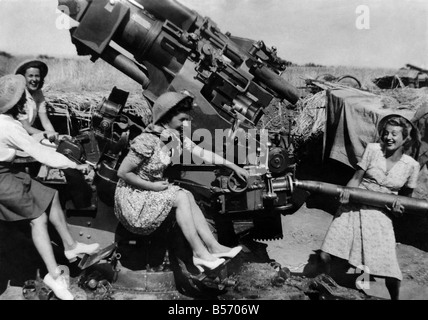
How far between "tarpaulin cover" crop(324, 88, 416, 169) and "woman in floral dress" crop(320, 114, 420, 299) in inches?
68.8

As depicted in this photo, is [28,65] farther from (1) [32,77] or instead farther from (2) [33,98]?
(2) [33,98]

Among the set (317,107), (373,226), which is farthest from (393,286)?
(317,107)

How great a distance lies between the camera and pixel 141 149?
388 centimetres

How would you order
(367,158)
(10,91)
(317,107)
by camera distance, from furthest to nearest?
(317,107)
(367,158)
(10,91)

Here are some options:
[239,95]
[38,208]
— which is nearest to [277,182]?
[239,95]

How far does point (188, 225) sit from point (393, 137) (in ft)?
7.30

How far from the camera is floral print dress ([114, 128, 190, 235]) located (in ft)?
13.0

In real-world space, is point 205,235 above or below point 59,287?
above

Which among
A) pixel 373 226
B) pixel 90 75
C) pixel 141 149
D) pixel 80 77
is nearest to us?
pixel 141 149

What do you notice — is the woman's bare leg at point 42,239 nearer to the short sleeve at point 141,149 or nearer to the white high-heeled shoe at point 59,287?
the white high-heeled shoe at point 59,287

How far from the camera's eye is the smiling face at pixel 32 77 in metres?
4.95

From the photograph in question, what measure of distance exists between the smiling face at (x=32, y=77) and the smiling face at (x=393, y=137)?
12.9 ft
